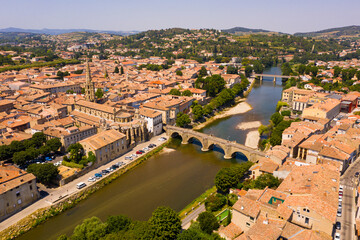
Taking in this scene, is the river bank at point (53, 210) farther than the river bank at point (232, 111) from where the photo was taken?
No

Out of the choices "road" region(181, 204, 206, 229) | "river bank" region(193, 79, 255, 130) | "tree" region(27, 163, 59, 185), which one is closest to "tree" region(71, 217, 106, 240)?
"road" region(181, 204, 206, 229)

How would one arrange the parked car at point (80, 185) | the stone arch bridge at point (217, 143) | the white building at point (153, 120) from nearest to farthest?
1. the parked car at point (80, 185)
2. the stone arch bridge at point (217, 143)
3. the white building at point (153, 120)

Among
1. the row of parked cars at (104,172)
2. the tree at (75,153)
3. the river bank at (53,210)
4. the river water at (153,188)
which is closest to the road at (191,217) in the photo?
the river water at (153,188)

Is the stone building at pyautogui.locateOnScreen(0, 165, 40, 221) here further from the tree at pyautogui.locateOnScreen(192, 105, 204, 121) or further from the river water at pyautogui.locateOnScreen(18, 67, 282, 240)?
the tree at pyautogui.locateOnScreen(192, 105, 204, 121)

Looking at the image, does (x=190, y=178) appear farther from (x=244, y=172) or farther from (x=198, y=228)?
(x=198, y=228)

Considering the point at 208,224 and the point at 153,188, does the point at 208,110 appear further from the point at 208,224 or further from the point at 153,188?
the point at 208,224

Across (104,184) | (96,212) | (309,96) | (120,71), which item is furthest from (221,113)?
(120,71)

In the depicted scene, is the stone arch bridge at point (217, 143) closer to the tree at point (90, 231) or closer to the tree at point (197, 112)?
the tree at point (197, 112)
